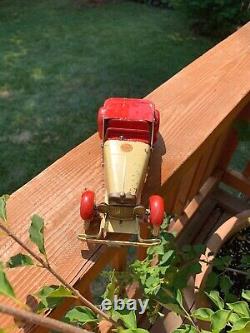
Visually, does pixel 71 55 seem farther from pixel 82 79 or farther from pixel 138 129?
pixel 138 129

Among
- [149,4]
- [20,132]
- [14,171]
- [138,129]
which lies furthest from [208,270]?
[149,4]

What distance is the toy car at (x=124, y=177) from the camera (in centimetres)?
74

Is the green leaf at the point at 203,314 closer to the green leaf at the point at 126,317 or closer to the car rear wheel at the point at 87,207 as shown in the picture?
the green leaf at the point at 126,317

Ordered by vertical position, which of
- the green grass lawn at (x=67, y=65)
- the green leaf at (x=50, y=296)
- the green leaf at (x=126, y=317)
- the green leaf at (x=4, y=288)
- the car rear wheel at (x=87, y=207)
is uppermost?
the green leaf at (x=4, y=288)

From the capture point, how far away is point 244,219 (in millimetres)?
1500

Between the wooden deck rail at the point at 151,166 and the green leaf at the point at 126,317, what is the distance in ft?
0.26

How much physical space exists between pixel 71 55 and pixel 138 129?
4126mm

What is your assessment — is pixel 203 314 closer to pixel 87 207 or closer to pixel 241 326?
pixel 241 326

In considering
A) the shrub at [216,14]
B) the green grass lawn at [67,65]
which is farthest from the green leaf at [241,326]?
the shrub at [216,14]

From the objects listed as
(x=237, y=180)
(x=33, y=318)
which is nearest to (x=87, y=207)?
(x=33, y=318)

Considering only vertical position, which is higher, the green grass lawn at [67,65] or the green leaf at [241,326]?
the green leaf at [241,326]

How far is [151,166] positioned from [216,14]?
4.76 m

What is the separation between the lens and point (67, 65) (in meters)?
4.53

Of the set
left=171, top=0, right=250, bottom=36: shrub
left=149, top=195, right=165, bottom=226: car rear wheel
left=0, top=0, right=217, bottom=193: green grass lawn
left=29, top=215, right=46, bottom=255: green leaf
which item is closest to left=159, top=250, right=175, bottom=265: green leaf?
left=149, top=195, right=165, bottom=226: car rear wheel
